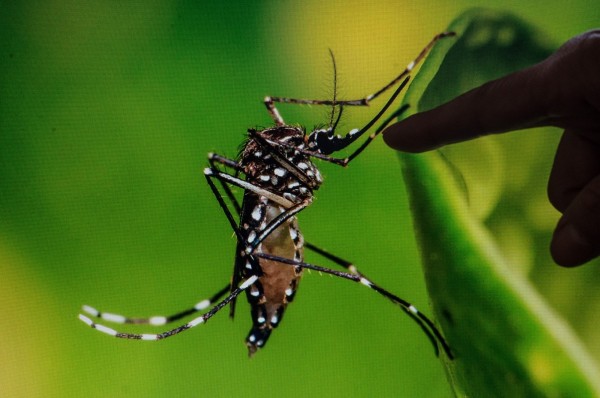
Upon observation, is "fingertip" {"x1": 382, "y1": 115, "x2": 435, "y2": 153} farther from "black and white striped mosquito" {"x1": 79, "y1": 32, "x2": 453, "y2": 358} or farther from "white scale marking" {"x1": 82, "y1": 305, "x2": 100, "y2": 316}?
"white scale marking" {"x1": 82, "y1": 305, "x2": 100, "y2": 316}

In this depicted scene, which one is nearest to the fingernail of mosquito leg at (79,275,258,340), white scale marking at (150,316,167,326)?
mosquito leg at (79,275,258,340)

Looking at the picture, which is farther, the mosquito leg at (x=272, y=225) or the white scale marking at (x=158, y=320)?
the white scale marking at (x=158, y=320)

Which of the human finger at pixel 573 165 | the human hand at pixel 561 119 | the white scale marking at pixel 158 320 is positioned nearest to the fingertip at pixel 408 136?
the human hand at pixel 561 119

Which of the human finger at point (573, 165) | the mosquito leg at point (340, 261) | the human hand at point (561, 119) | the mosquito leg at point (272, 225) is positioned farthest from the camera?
the mosquito leg at point (340, 261)

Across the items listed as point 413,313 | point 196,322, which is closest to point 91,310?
point 196,322

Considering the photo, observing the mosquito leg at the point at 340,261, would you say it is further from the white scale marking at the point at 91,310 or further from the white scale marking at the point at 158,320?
the white scale marking at the point at 91,310

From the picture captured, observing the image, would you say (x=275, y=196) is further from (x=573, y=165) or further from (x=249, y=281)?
(x=573, y=165)
